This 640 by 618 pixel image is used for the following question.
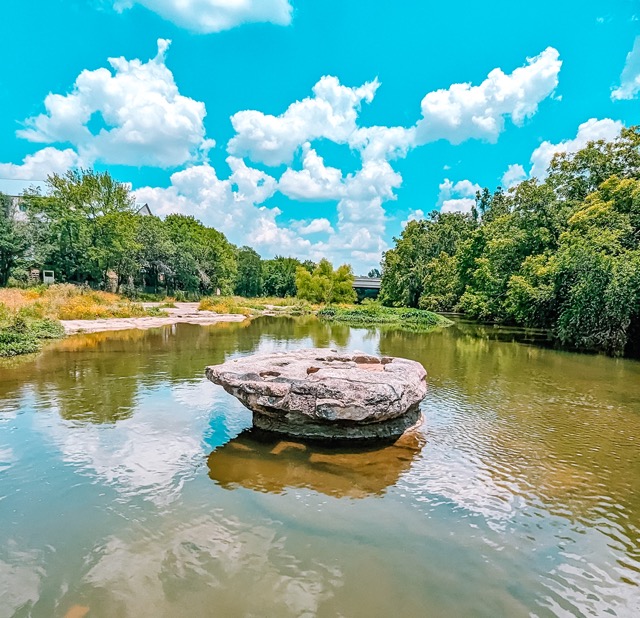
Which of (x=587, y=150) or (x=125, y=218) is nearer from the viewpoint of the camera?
(x=587, y=150)

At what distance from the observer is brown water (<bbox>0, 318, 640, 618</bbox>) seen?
157 inches

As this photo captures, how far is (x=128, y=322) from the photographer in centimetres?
2866

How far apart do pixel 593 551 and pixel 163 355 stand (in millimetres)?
15332

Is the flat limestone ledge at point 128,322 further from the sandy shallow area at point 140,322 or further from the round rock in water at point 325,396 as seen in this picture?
the round rock in water at point 325,396

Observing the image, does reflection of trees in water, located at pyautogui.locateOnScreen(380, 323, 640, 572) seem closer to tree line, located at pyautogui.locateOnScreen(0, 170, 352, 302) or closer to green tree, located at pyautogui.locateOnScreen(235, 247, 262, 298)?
tree line, located at pyautogui.locateOnScreen(0, 170, 352, 302)

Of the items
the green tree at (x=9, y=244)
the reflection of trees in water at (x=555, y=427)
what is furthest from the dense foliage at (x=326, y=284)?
the reflection of trees in water at (x=555, y=427)

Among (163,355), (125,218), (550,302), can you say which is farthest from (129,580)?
(125,218)

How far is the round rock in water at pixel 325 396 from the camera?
23.8ft

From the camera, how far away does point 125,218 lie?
144 feet

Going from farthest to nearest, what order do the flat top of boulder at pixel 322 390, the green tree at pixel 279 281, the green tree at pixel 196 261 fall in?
the green tree at pixel 279 281, the green tree at pixel 196 261, the flat top of boulder at pixel 322 390

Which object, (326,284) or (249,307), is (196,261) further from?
(326,284)

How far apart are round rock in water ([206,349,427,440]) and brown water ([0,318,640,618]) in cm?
50

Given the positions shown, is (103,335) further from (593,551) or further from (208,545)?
(593,551)

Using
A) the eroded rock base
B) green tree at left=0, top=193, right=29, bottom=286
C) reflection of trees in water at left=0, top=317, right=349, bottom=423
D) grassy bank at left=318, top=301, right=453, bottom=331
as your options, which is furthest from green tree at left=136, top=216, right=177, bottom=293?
the eroded rock base
